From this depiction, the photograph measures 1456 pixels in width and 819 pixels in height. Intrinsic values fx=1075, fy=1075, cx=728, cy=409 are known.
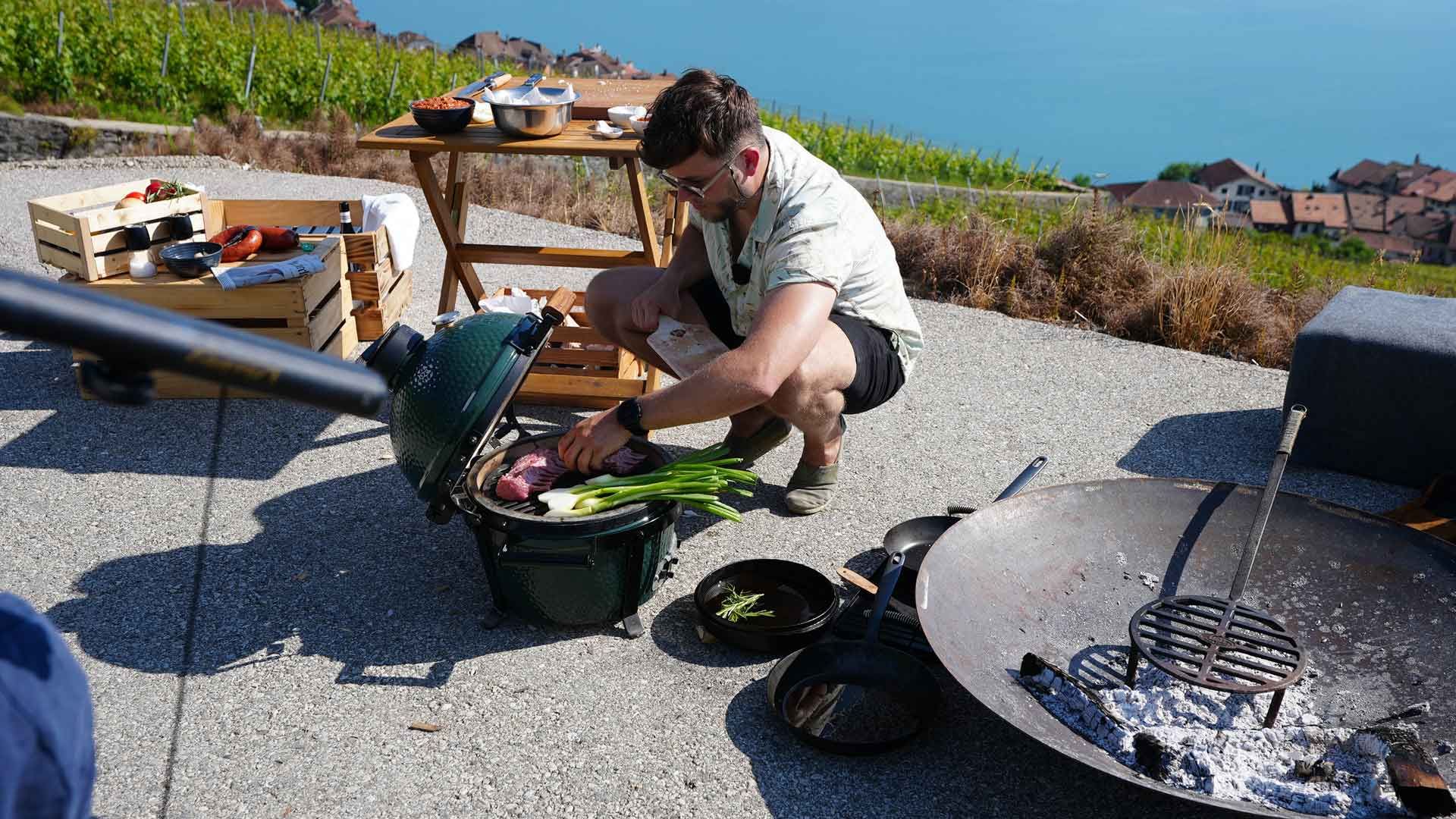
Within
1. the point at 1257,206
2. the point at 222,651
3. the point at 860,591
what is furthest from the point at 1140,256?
the point at 1257,206

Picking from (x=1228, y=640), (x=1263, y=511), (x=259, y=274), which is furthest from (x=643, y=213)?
(x=1228, y=640)

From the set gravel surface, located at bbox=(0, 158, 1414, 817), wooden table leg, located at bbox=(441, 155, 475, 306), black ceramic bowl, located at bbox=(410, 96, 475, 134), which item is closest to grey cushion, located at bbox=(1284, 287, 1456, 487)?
gravel surface, located at bbox=(0, 158, 1414, 817)

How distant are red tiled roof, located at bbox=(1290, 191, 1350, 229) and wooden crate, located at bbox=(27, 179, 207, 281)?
1302 inches

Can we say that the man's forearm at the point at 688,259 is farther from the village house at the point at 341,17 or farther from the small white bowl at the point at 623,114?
the village house at the point at 341,17

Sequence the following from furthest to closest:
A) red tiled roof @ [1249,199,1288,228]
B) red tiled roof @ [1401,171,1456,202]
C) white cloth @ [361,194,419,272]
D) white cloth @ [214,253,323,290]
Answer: red tiled roof @ [1401,171,1456,202]
red tiled roof @ [1249,199,1288,228]
white cloth @ [361,194,419,272]
white cloth @ [214,253,323,290]

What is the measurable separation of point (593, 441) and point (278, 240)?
270 cm

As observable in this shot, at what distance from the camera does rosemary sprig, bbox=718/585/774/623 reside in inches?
122

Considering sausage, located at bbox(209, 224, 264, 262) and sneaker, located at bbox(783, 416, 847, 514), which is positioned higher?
sausage, located at bbox(209, 224, 264, 262)

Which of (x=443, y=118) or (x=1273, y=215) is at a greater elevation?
(x=443, y=118)

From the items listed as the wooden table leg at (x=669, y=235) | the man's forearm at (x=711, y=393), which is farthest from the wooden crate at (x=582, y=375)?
the man's forearm at (x=711, y=393)

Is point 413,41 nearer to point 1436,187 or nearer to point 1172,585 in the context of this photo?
point 1172,585

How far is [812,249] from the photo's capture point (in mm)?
3082

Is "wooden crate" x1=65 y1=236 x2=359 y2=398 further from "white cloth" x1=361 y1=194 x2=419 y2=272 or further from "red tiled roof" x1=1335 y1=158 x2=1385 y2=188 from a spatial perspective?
"red tiled roof" x1=1335 y1=158 x2=1385 y2=188

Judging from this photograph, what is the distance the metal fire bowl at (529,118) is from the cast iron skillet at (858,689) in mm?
2397
